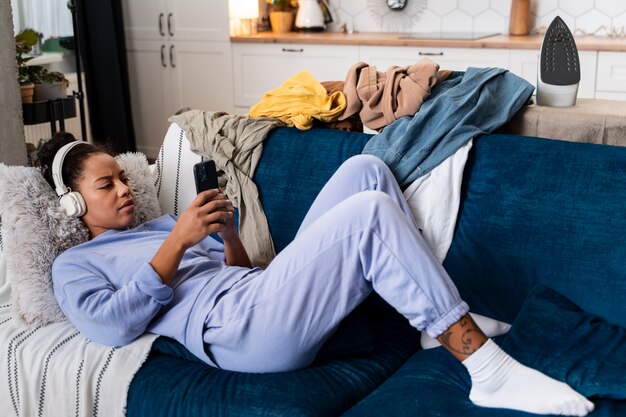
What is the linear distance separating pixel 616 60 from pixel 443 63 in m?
0.87

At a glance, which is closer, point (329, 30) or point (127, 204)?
point (127, 204)

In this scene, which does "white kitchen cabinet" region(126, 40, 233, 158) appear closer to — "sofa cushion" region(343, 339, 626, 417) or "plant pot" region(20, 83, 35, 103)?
"plant pot" region(20, 83, 35, 103)

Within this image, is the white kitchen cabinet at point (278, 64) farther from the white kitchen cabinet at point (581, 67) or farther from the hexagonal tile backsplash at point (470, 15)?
the white kitchen cabinet at point (581, 67)

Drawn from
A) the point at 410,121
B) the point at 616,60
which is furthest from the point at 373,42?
the point at 410,121

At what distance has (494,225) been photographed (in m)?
2.08

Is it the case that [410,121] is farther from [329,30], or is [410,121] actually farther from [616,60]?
[329,30]

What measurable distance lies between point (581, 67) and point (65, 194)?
2.92m

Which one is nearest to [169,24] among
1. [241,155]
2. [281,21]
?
[281,21]

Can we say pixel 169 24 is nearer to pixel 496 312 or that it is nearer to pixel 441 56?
pixel 441 56

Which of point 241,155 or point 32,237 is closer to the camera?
point 32,237

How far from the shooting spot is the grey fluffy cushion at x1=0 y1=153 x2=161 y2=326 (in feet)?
6.64

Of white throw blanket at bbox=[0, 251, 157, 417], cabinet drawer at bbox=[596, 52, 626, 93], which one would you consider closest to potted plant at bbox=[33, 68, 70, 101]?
white throw blanket at bbox=[0, 251, 157, 417]

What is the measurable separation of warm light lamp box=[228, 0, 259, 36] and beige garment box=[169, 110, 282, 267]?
2457 millimetres

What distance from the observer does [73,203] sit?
208cm
